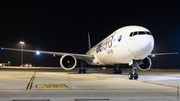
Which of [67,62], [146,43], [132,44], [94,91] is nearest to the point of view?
[94,91]

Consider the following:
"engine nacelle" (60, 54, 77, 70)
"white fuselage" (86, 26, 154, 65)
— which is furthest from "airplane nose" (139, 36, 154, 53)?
"engine nacelle" (60, 54, 77, 70)

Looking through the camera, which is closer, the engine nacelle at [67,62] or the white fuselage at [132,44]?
the white fuselage at [132,44]

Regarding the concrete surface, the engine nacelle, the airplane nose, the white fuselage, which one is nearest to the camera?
the concrete surface

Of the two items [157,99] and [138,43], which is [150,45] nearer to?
[138,43]

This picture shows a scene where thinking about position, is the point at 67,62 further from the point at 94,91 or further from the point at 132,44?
the point at 94,91

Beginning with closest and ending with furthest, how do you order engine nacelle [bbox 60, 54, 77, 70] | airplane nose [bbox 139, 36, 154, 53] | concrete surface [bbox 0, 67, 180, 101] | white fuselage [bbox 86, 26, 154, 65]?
concrete surface [bbox 0, 67, 180, 101] < airplane nose [bbox 139, 36, 154, 53] < white fuselage [bbox 86, 26, 154, 65] < engine nacelle [bbox 60, 54, 77, 70]

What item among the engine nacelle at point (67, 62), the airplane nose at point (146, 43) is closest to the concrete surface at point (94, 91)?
the airplane nose at point (146, 43)

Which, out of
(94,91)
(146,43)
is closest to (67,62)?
(146,43)

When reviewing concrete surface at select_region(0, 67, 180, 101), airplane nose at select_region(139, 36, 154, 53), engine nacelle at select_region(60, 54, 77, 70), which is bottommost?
concrete surface at select_region(0, 67, 180, 101)

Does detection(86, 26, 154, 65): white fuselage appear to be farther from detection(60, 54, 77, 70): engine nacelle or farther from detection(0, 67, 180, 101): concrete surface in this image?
detection(60, 54, 77, 70): engine nacelle

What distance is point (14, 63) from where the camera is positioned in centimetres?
11088

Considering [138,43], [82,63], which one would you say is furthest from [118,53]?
[82,63]

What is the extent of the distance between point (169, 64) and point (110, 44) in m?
42.2

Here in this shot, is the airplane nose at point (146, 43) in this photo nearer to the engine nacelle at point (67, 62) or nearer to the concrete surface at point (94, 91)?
the concrete surface at point (94, 91)
